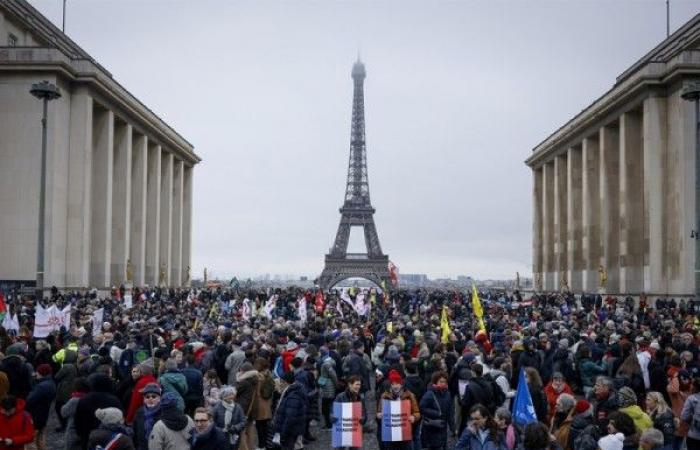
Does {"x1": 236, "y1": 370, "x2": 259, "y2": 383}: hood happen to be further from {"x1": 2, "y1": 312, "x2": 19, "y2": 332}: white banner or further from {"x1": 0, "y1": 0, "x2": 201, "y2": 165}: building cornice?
{"x1": 0, "y1": 0, "x2": 201, "y2": 165}: building cornice

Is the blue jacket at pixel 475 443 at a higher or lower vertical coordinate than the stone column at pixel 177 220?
lower

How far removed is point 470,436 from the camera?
845cm

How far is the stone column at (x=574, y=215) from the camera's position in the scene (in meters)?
63.2

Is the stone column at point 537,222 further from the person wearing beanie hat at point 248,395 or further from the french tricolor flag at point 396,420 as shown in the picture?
the french tricolor flag at point 396,420

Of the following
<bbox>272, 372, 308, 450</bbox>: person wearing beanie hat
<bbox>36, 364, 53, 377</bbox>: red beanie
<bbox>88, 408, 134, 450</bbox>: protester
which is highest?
<bbox>36, 364, 53, 377</bbox>: red beanie

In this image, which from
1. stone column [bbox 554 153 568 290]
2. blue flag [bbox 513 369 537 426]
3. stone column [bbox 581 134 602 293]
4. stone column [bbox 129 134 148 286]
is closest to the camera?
blue flag [bbox 513 369 537 426]

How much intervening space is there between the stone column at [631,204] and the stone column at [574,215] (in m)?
11.9

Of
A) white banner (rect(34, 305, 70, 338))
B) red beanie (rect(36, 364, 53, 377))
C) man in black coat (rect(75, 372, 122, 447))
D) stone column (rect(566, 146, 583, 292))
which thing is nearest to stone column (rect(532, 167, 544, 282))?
stone column (rect(566, 146, 583, 292))

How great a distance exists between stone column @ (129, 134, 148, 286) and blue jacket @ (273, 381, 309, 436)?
49181mm

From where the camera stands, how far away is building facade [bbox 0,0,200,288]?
44.9 metres

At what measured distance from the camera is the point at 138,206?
2368 inches

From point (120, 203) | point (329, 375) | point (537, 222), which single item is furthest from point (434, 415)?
point (537, 222)

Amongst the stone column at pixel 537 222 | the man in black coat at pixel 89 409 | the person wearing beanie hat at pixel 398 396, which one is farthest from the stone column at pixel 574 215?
the man in black coat at pixel 89 409

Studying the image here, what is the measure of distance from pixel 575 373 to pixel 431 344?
359cm
